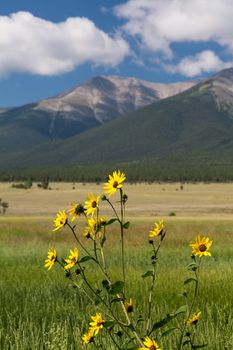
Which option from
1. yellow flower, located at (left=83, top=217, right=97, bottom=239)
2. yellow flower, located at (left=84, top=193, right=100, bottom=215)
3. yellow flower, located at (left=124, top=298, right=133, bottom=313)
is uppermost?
yellow flower, located at (left=84, top=193, right=100, bottom=215)

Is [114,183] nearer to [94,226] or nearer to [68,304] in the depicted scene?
[94,226]

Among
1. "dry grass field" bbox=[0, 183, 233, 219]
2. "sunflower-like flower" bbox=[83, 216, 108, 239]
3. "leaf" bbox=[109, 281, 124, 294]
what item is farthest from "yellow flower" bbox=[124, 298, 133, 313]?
"dry grass field" bbox=[0, 183, 233, 219]

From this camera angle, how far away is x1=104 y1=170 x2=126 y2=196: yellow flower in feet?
9.27

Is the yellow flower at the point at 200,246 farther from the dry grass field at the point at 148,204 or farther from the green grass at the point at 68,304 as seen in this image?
the dry grass field at the point at 148,204

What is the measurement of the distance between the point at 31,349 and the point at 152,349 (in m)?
2.30

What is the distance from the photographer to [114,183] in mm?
2850

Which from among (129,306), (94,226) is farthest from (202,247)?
(94,226)

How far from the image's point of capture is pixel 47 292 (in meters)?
7.75

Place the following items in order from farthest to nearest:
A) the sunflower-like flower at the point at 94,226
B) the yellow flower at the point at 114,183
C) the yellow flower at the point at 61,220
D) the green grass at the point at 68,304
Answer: the green grass at the point at 68,304 → the sunflower-like flower at the point at 94,226 → the yellow flower at the point at 61,220 → the yellow flower at the point at 114,183

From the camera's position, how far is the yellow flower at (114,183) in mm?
2824

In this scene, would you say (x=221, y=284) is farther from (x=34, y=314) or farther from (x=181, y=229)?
(x=181, y=229)

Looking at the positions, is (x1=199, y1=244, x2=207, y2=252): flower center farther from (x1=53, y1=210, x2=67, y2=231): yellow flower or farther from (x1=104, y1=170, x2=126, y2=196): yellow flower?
(x1=53, y1=210, x2=67, y2=231): yellow flower

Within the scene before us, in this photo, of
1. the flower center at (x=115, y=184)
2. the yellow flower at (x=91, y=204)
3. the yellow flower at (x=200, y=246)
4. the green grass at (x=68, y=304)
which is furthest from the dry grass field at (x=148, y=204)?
the flower center at (x=115, y=184)

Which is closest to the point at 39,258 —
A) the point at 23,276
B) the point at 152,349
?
the point at 23,276
